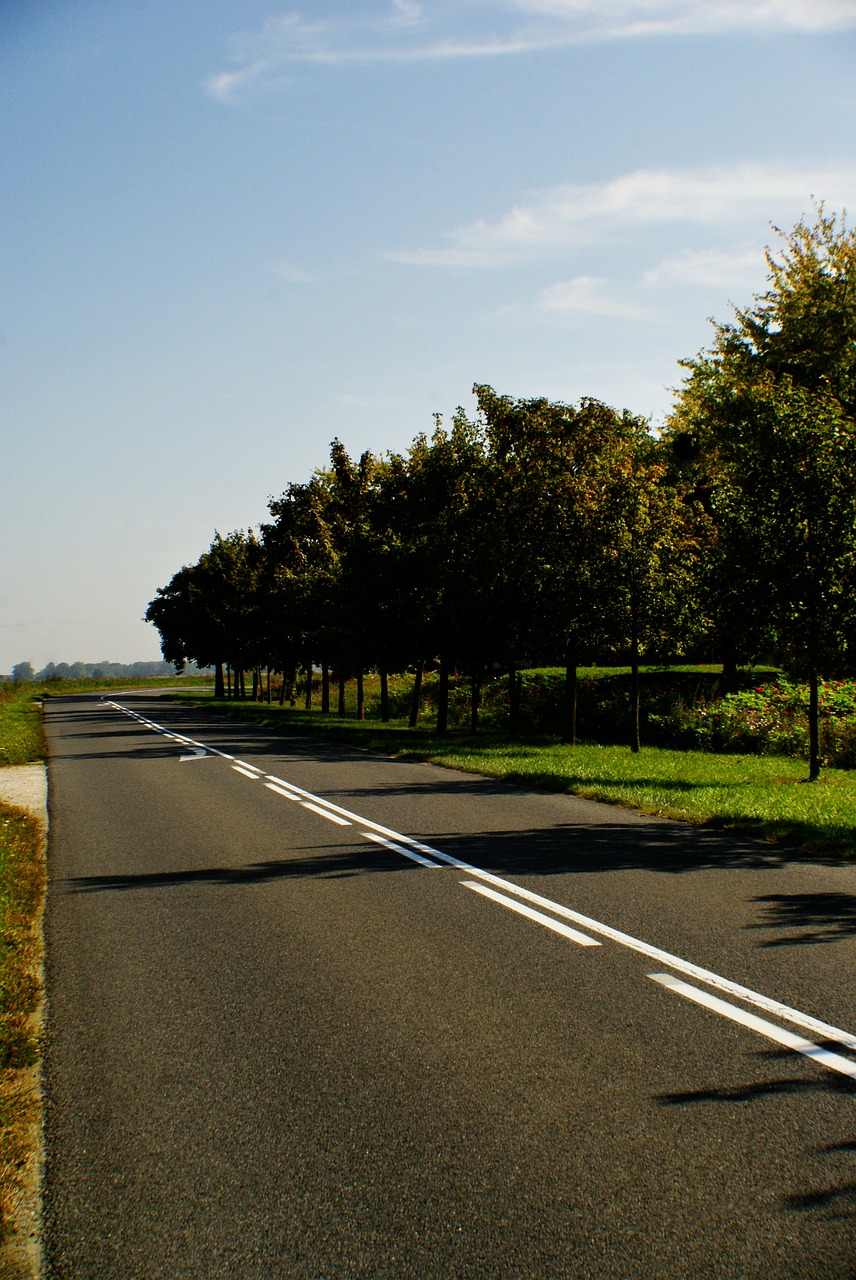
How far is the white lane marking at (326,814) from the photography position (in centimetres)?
1204

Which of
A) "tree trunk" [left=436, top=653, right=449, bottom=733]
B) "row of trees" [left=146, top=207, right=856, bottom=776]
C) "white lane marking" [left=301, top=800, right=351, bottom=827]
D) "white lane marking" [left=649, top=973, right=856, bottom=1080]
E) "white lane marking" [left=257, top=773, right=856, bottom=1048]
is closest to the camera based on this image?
"white lane marking" [left=649, top=973, right=856, bottom=1080]

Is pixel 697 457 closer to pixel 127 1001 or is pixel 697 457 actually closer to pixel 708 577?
pixel 708 577

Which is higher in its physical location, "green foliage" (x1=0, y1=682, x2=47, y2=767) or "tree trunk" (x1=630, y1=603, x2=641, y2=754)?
"tree trunk" (x1=630, y1=603, x2=641, y2=754)

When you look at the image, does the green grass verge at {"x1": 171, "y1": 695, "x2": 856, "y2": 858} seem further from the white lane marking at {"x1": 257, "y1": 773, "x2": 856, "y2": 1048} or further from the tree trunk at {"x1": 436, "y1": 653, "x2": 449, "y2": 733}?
the white lane marking at {"x1": 257, "y1": 773, "x2": 856, "y2": 1048}

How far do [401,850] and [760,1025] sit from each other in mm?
5512

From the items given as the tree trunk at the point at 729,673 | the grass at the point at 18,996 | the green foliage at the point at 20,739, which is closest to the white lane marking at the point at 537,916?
the grass at the point at 18,996

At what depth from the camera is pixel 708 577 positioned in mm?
16641

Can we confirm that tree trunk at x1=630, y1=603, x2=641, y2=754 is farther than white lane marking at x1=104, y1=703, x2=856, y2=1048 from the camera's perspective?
Yes

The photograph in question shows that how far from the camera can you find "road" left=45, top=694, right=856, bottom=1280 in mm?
3250

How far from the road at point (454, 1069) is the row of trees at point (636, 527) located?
7.64 meters

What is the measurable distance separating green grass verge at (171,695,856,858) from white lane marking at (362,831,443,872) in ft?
12.3

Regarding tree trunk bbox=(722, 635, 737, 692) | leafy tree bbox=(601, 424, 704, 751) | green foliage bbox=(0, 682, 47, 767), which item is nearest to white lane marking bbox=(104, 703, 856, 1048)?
leafy tree bbox=(601, 424, 704, 751)

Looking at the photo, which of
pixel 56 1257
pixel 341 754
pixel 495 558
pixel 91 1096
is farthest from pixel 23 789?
pixel 56 1257

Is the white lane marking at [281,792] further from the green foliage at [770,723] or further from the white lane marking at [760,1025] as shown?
the green foliage at [770,723]
